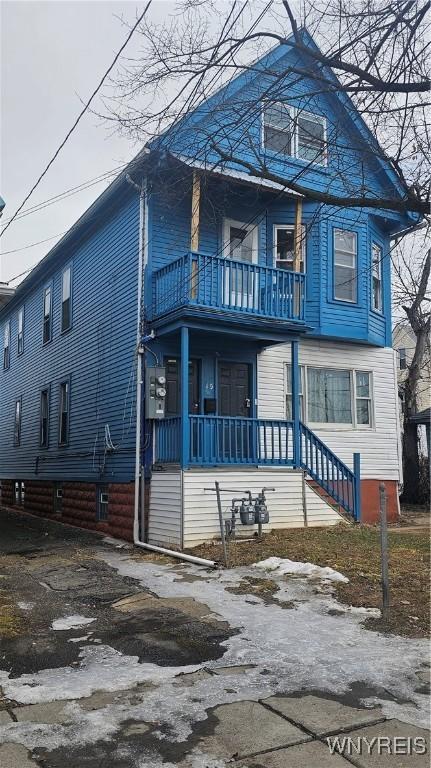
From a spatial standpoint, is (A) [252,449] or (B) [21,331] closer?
(A) [252,449]

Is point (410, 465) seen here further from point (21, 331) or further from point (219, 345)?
point (21, 331)

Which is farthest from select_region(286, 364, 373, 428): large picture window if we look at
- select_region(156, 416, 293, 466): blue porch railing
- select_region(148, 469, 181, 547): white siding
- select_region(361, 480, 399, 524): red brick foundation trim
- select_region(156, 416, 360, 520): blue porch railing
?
select_region(148, 469, 181, 547): white siding

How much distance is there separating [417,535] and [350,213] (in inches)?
315

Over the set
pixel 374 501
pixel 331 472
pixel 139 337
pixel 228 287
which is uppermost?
pixel 228 287

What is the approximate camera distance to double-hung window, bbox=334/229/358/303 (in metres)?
15.4

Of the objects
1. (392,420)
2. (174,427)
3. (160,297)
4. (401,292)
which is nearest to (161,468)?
(174,427)

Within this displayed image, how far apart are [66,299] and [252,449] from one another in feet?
26.7

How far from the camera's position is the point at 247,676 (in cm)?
485

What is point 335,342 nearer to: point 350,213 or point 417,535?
point 350,213

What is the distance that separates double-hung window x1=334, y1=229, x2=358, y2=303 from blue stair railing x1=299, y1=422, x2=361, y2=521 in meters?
3.80

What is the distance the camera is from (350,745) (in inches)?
145

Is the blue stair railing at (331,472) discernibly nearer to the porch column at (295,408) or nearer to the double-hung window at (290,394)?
the porch column at (295,408)

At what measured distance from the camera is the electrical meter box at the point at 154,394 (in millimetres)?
12227

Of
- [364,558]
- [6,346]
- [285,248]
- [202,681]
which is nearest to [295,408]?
[285,248]
